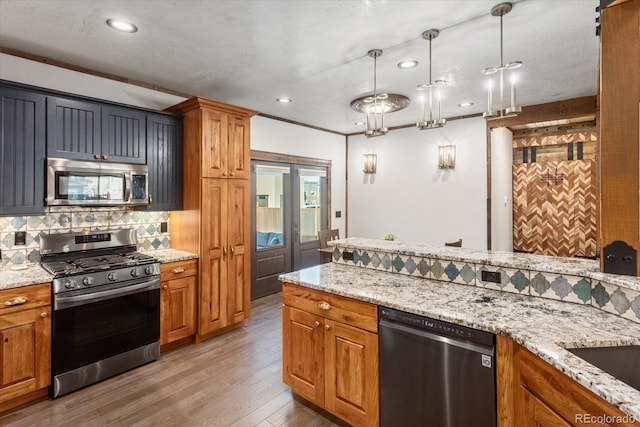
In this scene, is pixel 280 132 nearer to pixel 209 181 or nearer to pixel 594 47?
pixel 209 181

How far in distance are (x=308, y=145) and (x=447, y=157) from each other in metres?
2.33

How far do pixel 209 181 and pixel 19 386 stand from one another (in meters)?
2.19

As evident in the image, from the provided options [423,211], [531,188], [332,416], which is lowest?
[332,416]

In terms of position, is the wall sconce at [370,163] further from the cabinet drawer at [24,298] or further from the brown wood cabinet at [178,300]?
the cabinet drawer at [24,298]

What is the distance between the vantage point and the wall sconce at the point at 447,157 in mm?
5289

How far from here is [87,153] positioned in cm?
298

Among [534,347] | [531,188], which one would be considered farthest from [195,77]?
[531,188]

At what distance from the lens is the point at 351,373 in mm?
2078

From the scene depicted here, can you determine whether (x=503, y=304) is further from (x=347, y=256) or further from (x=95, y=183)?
(x=95, y=183)

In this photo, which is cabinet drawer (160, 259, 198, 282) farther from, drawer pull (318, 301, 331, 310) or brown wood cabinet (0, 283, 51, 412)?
drawer pull (318, 301, 331, 310)

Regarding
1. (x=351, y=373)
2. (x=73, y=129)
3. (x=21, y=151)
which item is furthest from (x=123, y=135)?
(x=351, y=373)

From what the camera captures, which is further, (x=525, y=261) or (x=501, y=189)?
(x=501, y=189)

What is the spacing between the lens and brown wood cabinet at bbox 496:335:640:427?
1114 mm

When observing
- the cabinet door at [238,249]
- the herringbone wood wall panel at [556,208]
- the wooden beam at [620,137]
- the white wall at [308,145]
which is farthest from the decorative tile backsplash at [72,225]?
the herringbone wood wall panel at [556,208]
